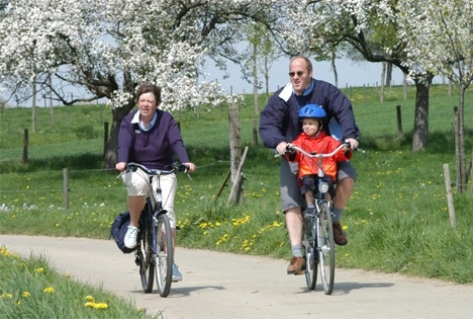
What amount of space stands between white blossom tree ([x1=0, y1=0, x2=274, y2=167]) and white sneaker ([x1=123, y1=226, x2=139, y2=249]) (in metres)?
23.6

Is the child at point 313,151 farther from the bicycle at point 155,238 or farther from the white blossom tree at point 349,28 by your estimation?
the white blossom tree at point 349,28

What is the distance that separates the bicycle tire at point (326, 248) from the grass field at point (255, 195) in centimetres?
119

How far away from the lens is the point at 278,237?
1377 cm

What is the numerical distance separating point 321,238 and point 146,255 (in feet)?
5.14

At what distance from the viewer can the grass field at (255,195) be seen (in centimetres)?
1177

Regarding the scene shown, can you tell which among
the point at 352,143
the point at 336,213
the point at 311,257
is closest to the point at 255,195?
the point at 336,213

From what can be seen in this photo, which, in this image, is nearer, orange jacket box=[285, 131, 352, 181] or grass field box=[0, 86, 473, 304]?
orange jacket box=[285, 131, 352, 181]

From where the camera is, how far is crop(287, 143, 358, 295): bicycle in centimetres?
962

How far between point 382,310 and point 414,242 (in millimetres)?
2854

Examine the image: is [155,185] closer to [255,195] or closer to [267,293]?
[267,293]

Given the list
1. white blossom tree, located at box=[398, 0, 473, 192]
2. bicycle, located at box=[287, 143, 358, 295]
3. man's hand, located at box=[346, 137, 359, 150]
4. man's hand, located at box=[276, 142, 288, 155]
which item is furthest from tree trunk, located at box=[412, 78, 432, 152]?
man's hand, located at box=[276, 142, 288, 155]

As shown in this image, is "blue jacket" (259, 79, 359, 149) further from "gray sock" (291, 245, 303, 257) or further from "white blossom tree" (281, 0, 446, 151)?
"white blossom tree" (281, 0, 446, 151)

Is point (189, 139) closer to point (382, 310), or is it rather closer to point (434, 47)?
point (434, 47)

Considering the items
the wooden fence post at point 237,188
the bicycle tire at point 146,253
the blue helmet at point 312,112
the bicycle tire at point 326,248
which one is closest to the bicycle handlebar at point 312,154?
the blue helmet at point 312,112
